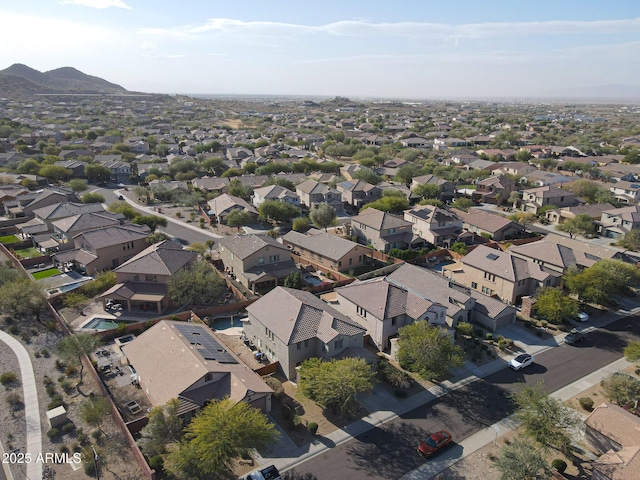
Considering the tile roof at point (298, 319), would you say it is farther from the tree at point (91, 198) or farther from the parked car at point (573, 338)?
the tree at point (91, 198)

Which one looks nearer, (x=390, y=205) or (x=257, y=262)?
(x=257, y=262)

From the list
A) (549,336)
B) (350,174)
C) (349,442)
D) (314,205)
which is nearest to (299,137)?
(350,174)

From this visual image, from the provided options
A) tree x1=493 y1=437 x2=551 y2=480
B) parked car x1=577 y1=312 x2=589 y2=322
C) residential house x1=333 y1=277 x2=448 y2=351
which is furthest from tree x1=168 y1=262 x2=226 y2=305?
parked car x1=577 y1=312 x2=589 y2=322

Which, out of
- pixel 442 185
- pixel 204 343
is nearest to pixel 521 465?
pixel 204 343

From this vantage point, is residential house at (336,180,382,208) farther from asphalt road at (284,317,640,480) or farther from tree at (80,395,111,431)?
tree at (80,395,111,431)

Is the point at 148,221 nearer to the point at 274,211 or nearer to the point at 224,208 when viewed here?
the point at 224,208

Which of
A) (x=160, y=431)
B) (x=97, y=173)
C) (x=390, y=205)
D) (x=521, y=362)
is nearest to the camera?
(x=160, y=431)

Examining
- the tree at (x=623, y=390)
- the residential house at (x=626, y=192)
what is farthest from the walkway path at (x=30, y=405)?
the residential house at (x=626, y=192)
